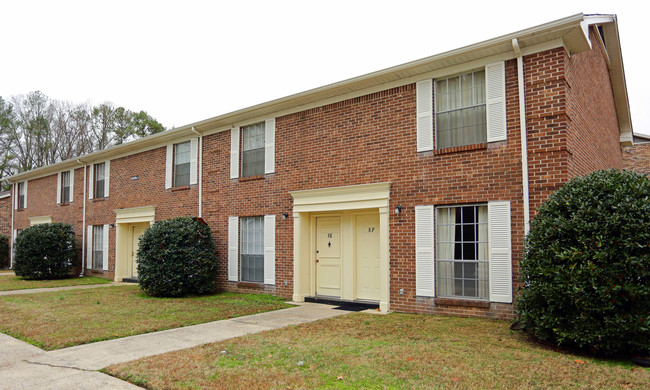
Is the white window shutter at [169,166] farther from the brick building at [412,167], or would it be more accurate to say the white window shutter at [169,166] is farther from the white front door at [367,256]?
the white front door at [367,256]

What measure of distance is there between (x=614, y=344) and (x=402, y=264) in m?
4.26

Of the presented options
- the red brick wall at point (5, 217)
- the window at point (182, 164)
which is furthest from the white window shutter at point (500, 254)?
the red brick wall at point (5, 217)

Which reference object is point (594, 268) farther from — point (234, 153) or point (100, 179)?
point (100, 179)

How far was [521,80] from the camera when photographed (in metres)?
8.13

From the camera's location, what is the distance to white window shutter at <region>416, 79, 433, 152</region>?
9148mm

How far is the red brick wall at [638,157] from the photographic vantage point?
57.5 ft

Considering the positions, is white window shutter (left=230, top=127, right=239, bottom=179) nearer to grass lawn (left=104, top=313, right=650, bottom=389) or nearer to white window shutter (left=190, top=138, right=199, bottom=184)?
white window shutter (left=190, top=138, right=199, bottom=184)

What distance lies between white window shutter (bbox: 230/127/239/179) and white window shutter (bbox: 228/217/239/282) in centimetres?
126

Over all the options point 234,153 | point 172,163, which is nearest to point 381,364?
point 234,153

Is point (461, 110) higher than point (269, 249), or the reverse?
point (461, 110)

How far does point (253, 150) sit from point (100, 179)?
29.5ft

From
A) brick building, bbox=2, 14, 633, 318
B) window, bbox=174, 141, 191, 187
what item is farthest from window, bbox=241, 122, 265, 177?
window, bbox=174, 141, 191, 187

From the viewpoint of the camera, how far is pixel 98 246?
60.0ft

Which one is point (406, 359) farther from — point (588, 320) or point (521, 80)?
point (521, 80)
